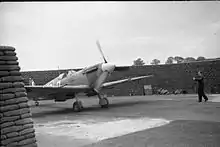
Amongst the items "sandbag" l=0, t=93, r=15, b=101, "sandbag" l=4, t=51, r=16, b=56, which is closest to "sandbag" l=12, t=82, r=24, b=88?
"sandbag" l=0, t=93, r=15, b=101

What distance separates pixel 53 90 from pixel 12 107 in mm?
6239

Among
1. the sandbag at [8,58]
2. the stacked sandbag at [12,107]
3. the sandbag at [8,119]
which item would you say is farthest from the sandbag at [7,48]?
the sandbag at [8,119]

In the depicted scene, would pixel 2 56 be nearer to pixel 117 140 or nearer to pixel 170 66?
pixel 117 140

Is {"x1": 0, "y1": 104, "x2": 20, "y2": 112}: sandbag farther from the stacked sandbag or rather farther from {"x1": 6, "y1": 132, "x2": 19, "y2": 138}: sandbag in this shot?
{"x1": 6, "y1": 132, "x2": 19, "y2": 138}: sandbag

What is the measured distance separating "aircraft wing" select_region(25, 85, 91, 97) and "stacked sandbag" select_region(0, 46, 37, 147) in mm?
5512

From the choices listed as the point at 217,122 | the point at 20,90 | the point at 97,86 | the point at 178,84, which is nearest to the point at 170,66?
the point at 178,84

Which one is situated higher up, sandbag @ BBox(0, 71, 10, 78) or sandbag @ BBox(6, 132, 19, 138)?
sandbag @ BBox(0, 71, 10, 78)

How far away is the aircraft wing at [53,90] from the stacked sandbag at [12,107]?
5.51m

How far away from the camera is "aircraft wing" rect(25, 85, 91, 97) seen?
9.09 metres

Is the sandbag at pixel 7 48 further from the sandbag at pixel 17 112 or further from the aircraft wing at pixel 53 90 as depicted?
the aircraft wing at pixel 53 90

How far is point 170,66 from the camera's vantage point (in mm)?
15414

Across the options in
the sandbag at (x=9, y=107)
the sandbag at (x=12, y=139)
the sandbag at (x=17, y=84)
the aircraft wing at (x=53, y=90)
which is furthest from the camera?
the aircraft wing at (x=53, y=90)

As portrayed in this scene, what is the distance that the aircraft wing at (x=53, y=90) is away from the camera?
358 inches

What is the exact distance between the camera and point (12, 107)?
3.36 meters
